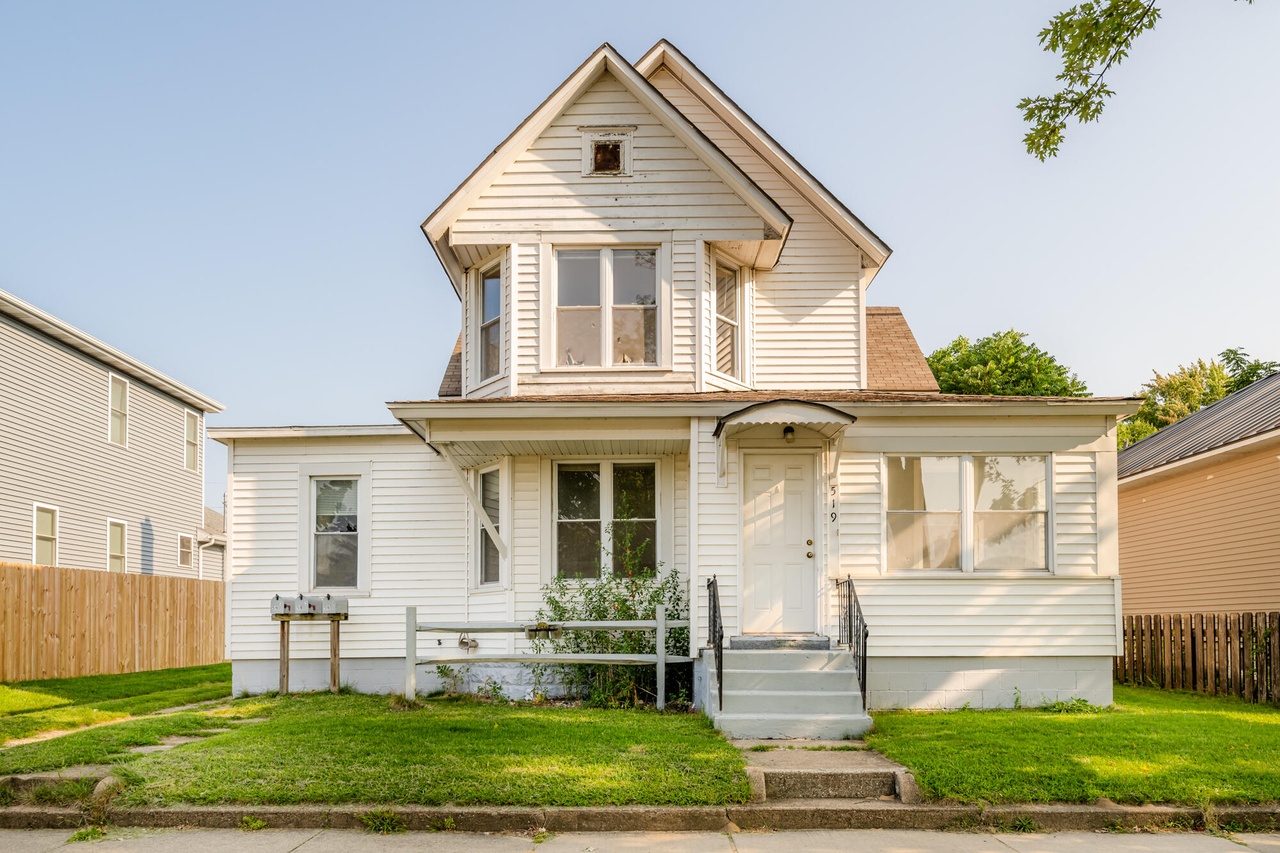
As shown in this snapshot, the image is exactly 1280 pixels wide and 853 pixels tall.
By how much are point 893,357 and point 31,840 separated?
1339cm

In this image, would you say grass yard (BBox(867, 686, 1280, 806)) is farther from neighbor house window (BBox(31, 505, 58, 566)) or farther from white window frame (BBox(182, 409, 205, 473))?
white window frame (BBox(182, 409, 205, 473))

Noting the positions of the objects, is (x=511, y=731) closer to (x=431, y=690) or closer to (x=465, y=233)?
(x=431, y=690)

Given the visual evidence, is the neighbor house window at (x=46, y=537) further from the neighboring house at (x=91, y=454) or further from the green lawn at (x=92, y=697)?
the green lawn at (x=92, y=697)

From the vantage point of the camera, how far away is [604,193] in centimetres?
A: 1453

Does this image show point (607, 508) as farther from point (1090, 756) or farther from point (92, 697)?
point (92, 697)

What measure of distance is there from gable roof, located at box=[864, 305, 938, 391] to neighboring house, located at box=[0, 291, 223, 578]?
51.0 ft

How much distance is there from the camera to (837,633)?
491 inches

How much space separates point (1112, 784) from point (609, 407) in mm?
6424

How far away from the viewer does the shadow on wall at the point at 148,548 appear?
1030 inches

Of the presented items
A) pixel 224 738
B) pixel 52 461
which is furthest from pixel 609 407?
pixel 52 461

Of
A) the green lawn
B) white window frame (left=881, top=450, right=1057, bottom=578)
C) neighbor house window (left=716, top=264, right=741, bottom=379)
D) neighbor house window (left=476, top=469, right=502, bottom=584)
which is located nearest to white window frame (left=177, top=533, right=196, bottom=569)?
the green lawn

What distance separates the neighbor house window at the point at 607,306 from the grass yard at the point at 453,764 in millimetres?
5288

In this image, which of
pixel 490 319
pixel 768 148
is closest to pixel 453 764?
pixel 490 319

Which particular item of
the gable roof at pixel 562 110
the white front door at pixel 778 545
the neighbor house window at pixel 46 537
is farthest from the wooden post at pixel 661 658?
the neighbor house window at pixel 46 537
